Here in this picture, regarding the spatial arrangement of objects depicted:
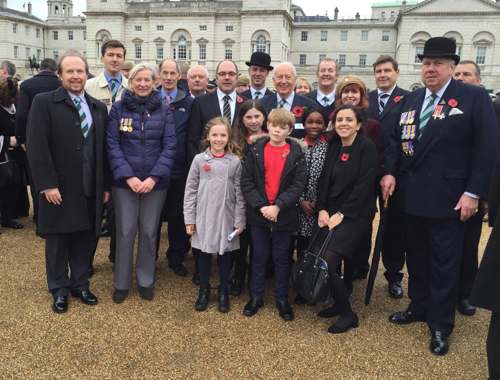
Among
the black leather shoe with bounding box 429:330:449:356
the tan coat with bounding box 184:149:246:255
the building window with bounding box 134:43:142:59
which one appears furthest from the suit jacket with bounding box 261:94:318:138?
the building window with bounding box 134:43:142:59

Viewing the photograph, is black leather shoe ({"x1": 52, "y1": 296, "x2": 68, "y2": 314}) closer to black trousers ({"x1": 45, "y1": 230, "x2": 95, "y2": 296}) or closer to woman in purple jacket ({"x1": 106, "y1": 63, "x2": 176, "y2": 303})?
black trousers ({"x1": 45, "y1": 230, "x2": 95, "y2": 296})

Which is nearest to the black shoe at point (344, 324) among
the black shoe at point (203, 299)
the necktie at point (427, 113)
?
the black shoe at point (203, 299)

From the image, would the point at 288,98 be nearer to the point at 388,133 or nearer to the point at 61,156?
the point at 388,133

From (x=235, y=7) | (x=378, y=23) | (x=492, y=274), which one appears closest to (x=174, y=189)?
(x=492, y=274)

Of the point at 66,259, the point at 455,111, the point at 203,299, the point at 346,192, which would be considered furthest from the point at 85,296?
the point at 455,111

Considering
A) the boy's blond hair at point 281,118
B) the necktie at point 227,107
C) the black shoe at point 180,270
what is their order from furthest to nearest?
the black shoe at point 180,270
the necktie at point 227,107
the boy's blond hair at point 281,118

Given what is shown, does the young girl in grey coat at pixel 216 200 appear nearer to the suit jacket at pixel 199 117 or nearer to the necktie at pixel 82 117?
the suit jacket at pixel 199 117

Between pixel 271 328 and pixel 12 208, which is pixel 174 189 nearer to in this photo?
pixel 271 328

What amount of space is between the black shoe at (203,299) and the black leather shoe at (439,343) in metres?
2.05

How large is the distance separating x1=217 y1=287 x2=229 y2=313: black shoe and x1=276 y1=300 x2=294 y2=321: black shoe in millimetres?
516

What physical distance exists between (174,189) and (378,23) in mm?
57549

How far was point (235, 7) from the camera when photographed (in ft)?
169

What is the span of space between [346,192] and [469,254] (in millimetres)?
1722

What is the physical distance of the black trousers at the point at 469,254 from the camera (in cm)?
428
